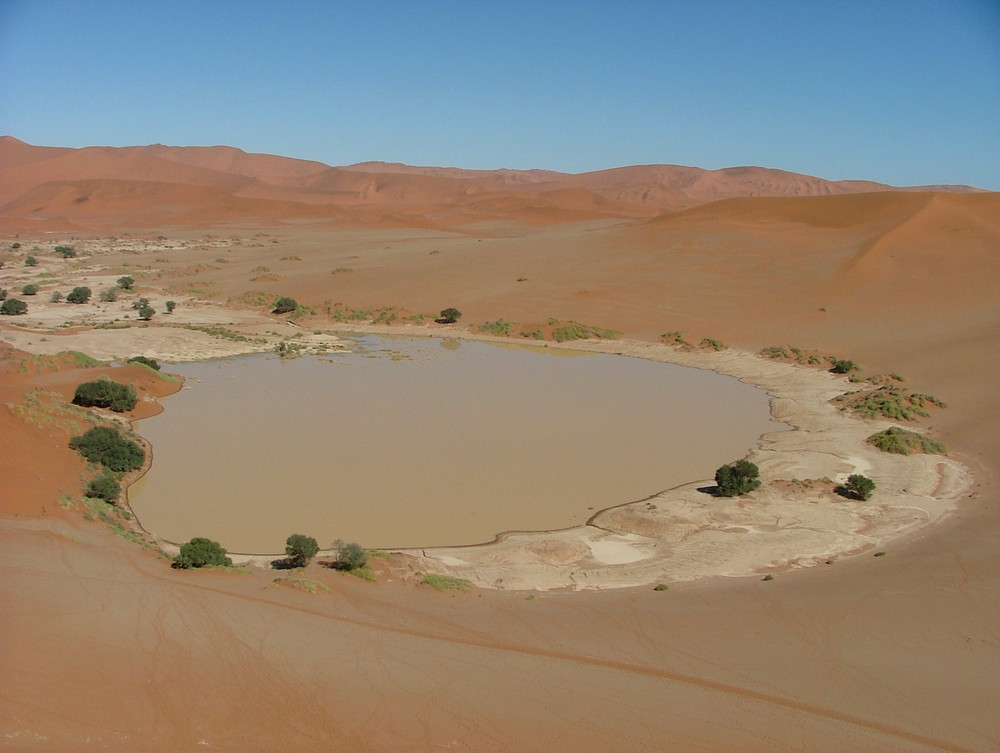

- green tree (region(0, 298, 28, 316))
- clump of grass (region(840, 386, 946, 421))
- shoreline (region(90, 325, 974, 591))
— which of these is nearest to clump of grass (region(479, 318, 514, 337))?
clump of grass (region(840, 386, 946, 421))

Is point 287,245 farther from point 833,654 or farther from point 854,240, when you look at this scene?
point 833,654

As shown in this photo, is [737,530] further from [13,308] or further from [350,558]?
[13,308]

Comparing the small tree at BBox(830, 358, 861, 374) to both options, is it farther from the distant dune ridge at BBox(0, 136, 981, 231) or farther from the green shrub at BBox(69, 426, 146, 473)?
the distant dune ridge at BBox(0, 136, 981, 231)

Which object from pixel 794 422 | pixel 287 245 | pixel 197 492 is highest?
pixel 287 245

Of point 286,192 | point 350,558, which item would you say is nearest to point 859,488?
point 350,558

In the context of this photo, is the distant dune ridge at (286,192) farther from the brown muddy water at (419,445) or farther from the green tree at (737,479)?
the green tree at (737,479)

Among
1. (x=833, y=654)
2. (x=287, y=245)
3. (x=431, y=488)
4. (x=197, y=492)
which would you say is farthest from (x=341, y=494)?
(x=287, y=245)

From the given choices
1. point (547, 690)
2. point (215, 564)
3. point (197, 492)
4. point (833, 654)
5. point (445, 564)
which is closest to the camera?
point (547, 690)
